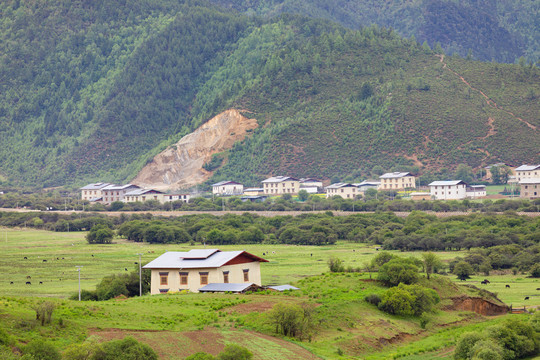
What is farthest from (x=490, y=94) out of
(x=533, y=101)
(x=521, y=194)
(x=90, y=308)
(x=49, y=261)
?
(x=90, y=308)

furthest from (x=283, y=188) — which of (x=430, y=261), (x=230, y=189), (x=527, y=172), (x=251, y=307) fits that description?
(x=251, y=307)

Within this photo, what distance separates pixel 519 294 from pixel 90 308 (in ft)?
89.8

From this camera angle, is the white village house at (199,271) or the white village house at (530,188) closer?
the white village house at (199,271)

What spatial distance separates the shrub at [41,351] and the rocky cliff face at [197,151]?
454ft

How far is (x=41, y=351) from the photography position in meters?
27.0

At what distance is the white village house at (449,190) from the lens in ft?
397

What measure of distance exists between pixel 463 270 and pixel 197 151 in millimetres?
116892

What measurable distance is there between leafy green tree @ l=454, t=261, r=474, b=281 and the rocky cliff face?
363 ft

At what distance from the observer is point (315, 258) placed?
69938 mm

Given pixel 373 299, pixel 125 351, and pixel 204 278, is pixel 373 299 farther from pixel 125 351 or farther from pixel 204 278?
pixel 125 351

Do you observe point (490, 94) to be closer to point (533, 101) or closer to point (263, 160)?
point (533, 101)

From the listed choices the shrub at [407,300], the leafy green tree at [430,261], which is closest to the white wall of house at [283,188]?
the leafy green tree at [430,261]

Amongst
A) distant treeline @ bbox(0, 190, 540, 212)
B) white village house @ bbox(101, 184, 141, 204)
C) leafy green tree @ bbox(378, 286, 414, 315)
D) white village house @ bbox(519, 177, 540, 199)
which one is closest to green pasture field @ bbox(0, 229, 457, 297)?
leafy green tree @ bbox(378, 286, 414, 315)

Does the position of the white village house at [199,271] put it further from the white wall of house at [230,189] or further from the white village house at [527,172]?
the white wall of house at [230,189]
